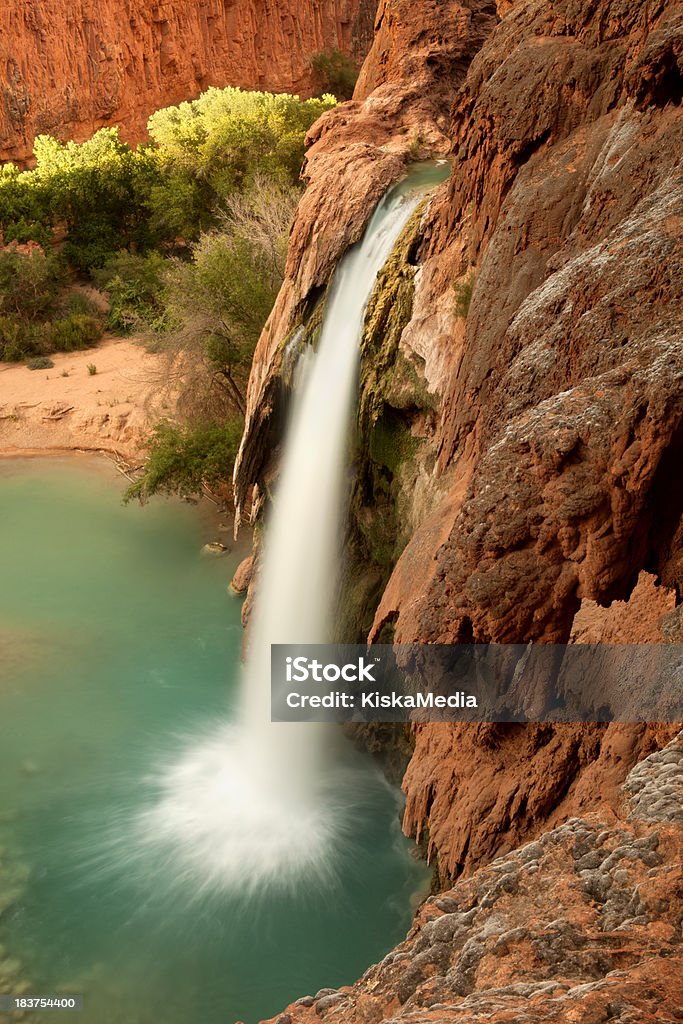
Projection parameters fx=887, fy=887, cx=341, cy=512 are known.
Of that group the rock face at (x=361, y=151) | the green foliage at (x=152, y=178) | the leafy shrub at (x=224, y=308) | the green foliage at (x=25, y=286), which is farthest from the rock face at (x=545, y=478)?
the green foliage at (x=25, y=286)

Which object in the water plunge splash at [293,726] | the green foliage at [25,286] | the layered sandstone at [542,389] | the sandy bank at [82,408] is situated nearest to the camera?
the layered sandstone at [542,389]

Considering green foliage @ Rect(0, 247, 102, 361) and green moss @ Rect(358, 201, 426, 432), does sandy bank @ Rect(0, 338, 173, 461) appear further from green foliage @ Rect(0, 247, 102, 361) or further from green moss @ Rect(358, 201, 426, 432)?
green moss @ Rect(358, 201, 426, 432)

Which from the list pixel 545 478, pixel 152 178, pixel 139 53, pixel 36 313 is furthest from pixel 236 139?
pixel 545 478

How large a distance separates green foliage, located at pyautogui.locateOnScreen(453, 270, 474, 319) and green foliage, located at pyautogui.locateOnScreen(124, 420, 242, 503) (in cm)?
752

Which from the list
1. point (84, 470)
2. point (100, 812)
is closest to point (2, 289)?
point (84, 470)

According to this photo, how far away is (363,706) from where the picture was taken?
1050 centimetres

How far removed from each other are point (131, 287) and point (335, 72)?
17.7m

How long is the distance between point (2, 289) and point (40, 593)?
1279cm

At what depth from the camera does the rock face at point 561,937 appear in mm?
2664

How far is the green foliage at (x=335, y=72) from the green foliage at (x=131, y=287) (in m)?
16.1

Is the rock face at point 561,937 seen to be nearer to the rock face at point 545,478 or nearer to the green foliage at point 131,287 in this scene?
the rock face at point 545,478

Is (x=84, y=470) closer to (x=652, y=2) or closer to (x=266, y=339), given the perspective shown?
(x=266, y=339)

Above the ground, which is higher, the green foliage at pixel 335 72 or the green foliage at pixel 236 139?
the green foliage at pixel 335 72

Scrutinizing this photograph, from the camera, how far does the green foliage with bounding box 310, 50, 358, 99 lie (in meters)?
37.0
